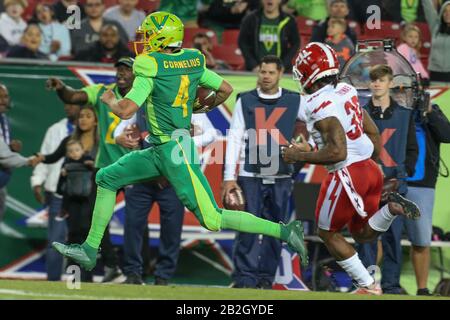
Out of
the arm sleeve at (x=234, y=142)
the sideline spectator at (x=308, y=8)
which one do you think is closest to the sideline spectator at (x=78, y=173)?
the arm sleeve at (x=234, y=142)

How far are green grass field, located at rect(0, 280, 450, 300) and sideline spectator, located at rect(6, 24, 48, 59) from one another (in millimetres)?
3768

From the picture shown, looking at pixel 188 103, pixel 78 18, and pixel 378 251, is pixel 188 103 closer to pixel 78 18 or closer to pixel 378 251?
pixel 378 251

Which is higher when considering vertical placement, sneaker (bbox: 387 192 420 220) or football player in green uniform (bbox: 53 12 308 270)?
football player in green uniform (bbox: 53 12 308 270)

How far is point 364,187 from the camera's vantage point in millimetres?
10547

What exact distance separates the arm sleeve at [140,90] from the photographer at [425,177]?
124 inches

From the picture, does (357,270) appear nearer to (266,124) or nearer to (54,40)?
(266,124)

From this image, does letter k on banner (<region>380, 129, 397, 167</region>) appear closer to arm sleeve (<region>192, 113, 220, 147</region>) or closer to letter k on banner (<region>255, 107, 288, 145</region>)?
letter k on banner (<region>255, 107, 288, 145</region>)

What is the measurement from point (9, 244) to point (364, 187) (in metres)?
4.13

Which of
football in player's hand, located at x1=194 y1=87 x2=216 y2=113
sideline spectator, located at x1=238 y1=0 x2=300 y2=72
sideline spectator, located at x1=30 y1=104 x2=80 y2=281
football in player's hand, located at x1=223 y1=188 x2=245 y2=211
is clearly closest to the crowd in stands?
sideline spectator, located at x1=238 y1=0 x2=300 y2=72

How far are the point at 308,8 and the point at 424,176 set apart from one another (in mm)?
3275

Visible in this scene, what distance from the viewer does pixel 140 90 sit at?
9.95 metres

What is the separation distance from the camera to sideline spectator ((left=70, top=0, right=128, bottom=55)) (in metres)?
14.1

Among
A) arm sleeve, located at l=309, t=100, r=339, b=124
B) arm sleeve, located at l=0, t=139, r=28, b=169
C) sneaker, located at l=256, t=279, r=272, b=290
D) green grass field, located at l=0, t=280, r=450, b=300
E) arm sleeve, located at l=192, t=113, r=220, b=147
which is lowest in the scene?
sneaker, located at l=256, t=279, r=272, b=290
